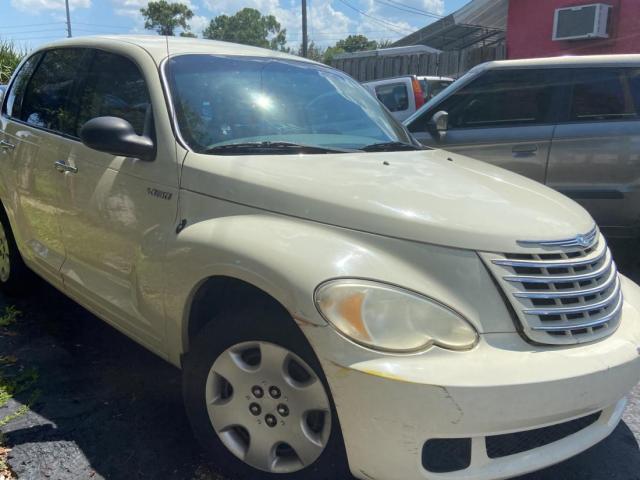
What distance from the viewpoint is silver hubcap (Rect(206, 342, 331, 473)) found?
204 cm

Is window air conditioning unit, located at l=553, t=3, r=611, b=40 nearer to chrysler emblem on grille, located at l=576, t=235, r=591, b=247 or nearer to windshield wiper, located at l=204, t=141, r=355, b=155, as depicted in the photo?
windshield wiper, located at l=204, t=141, r=355, b=155

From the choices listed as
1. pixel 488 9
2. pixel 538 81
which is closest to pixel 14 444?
pixel 538 81

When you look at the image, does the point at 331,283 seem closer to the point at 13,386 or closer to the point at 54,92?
the point at 13,386

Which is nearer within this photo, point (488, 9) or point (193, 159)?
point (193, 159)

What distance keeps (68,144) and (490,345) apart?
250cm

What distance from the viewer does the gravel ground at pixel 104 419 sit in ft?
8.16

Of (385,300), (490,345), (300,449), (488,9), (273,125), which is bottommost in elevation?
(300,449)

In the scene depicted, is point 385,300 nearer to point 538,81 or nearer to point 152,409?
point 152,409

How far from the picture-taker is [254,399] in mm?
2174

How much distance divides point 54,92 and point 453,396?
10.2 ft

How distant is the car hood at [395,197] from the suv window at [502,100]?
2776 mm

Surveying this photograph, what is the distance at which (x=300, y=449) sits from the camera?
2.09 metres

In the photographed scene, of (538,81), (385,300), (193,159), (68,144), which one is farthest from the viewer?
(538,81)

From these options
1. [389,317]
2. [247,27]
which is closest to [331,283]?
[389,317]
